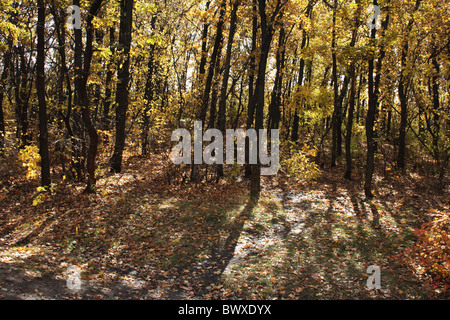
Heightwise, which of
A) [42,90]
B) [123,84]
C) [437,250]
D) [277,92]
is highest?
[277,92]

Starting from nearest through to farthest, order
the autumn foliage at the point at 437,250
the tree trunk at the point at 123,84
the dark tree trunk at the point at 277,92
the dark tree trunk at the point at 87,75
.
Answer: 1. the autumn foliage at the point at 437,250
2. the dark tree trunk at the point at 87,75
3. the tree trunk at the point at 123,84
4. the dark tree trunk at the point at 277,92

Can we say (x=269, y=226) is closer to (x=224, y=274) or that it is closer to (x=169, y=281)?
(x=224, y=274)

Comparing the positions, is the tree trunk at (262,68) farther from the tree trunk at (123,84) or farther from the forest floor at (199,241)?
the tree trunk at (123,84)

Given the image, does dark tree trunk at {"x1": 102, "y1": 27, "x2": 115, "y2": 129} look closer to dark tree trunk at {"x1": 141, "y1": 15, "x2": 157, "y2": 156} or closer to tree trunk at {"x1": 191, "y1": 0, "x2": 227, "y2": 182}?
dark tree trunk at {"x1": 141, "y1": 15, "x2": 157, "y2": 156}

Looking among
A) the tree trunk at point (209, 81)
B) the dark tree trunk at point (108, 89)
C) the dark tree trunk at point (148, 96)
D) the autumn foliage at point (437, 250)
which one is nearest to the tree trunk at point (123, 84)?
the dark tree trunk at point (108, 89)

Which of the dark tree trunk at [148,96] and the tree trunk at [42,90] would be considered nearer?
the tree trunk at [42,90]

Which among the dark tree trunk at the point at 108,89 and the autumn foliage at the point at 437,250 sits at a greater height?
the dark tree trunk at the point at 108,89

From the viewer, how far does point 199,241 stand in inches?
319

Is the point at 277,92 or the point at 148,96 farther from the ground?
the point at 277,92

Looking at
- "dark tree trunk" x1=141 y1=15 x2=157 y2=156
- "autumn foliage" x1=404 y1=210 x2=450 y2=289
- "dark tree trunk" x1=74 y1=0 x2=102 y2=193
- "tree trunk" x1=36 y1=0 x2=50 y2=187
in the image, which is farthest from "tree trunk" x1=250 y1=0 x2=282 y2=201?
"tree trunk" x1=36 y1=0 x2=50 y2=187

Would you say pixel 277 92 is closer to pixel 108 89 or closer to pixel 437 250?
pixel 108 89

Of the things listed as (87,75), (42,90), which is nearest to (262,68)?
(87,75)

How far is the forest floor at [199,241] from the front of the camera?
5871 mm
